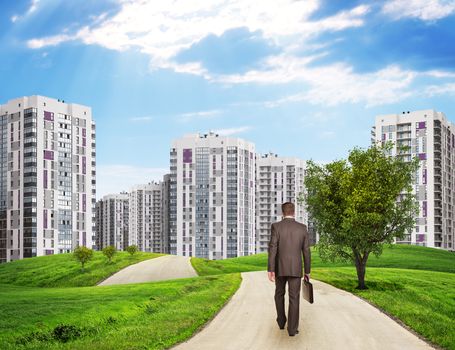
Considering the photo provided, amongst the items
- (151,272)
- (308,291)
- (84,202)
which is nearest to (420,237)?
(84,202)

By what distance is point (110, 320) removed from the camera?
24547 mm

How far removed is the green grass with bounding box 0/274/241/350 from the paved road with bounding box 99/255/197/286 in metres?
30.8

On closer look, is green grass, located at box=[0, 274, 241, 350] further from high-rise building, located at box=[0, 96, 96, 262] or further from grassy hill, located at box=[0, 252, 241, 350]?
high-rise building, located at box=[0, 96, 96, 262]

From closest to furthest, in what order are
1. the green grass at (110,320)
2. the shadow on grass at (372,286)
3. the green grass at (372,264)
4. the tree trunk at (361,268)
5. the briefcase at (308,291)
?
the briefcase at (308,291), the green grass at (110,320), the shadow on grass at (372,286), the tree trunk at (361,268), the green grass at (372,264)

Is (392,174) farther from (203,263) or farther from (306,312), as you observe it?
(203,263)

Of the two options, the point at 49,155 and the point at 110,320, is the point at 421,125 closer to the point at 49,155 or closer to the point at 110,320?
the point at 49,155

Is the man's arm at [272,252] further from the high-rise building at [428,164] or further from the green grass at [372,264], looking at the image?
the high-rise building at [428,164]

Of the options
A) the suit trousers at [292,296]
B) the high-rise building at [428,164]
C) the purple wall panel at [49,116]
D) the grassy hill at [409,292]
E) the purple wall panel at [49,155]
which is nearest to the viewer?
the suit trousers at [292,296]

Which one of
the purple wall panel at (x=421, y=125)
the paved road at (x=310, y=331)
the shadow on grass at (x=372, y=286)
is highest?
the purple wall panel at (x=421, y=125)

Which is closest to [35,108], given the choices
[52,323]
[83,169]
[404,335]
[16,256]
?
[83,169]

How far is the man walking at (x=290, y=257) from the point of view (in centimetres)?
1656

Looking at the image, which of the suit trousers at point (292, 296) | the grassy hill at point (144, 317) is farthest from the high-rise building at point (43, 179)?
the suit trousers at point (292, 296)

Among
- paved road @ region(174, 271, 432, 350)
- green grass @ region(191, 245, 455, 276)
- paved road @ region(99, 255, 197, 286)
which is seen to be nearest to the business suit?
paved road @ region(174, 271, 432, 350)

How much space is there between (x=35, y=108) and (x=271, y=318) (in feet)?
476
